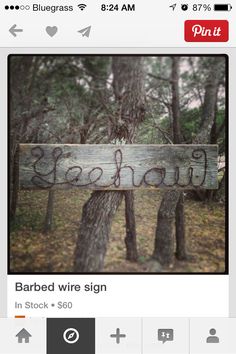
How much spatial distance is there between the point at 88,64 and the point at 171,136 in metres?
1.07

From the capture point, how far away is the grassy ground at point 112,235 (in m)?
2.38

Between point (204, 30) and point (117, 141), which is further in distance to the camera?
point (117, 141)

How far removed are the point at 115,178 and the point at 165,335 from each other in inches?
51.6

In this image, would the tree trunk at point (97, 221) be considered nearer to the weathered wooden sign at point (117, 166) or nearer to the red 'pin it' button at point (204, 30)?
the weathered wooden sign at point (117, 166)

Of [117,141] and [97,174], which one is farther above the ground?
[117,141]

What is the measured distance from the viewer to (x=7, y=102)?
2309 mm

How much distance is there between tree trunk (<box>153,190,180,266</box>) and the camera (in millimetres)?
2752

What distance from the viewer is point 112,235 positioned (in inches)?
111

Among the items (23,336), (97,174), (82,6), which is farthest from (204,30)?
(23,336)

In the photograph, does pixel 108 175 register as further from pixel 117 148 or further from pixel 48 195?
pixel 48 195

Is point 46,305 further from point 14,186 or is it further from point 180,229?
point 180,229

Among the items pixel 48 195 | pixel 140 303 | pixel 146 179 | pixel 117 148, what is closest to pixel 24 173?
pixel 48 195

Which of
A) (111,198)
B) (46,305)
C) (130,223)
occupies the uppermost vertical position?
(111,198)

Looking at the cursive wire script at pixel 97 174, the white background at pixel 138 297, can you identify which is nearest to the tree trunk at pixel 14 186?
the cursive wire script at pixel 97 174
